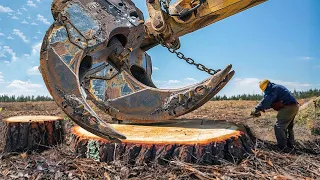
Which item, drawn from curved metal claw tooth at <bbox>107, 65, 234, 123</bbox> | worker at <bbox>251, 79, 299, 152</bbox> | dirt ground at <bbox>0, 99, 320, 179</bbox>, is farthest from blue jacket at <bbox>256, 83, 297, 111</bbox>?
dirt ground at <bbox>0, 99, 320, 179</bbox>

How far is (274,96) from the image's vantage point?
5.00m

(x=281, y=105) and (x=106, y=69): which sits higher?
(x=106, y=69)

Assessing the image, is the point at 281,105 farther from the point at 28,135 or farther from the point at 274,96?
the point at 28,135

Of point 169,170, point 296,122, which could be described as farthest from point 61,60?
point 296,122

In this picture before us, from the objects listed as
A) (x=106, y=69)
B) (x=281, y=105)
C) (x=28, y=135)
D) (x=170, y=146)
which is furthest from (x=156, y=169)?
(x=281, y=105)

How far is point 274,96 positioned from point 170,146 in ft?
7.03

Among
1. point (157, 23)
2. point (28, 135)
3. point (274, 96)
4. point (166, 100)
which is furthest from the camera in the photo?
point (157, 23)

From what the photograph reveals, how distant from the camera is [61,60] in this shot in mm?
3766

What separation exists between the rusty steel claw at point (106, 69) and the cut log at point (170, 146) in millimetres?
334

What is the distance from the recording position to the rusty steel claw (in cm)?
366

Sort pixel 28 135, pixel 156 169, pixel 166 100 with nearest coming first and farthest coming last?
pixel 156 169
pixel 28 135
pixel 166 100

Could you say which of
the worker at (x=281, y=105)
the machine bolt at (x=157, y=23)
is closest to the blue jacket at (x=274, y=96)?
the worker at (x=281, y=105)

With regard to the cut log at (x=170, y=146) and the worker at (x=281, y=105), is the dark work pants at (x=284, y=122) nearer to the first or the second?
the worker at (x=281, y=105)

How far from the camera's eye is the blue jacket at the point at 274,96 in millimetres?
4984
